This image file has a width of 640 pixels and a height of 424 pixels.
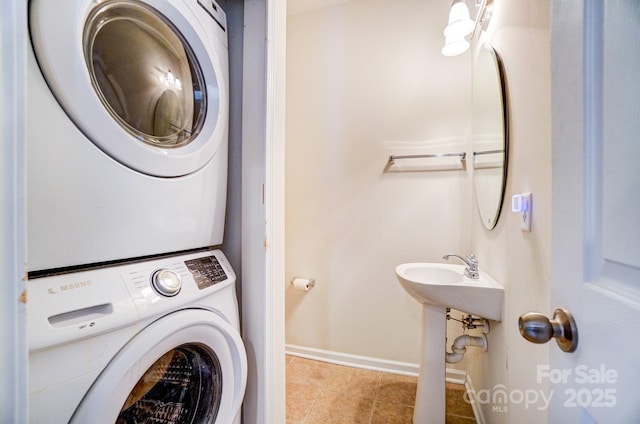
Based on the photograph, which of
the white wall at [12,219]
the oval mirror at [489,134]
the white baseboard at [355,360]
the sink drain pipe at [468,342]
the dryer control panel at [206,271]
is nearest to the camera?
the white wall at [12,219]

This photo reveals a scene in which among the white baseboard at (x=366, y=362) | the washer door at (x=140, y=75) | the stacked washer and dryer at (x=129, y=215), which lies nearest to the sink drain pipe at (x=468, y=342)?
the white baseboard at (x=366, y=362)

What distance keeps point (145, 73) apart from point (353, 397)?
6.11ft

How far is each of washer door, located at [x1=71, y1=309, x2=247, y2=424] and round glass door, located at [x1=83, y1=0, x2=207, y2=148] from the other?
0.52 m

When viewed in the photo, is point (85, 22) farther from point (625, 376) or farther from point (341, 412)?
point (341, 412)

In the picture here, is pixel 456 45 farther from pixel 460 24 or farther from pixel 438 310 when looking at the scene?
pixel 438 310

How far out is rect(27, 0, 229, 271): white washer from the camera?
481 millimetres

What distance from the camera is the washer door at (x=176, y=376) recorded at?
513 mm

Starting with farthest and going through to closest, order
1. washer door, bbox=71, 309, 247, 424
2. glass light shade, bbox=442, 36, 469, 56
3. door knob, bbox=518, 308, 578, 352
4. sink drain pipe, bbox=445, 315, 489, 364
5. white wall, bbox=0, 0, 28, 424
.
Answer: glass light shade, bbox=442, 36, 469, 56 → sink drain pipe, bbox=445, 315, 489, 364 → washer door, bbox=71, 309, 247, 424 → door knob, bbox=518, 308, 578, 352 → white wall, bbox=0, 0, 28, 424

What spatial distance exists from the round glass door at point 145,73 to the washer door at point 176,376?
0.52 meters

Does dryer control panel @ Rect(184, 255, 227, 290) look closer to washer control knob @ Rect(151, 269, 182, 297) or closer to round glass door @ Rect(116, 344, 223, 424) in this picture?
washer control knob @ Rect(151, 269, 182, 297)

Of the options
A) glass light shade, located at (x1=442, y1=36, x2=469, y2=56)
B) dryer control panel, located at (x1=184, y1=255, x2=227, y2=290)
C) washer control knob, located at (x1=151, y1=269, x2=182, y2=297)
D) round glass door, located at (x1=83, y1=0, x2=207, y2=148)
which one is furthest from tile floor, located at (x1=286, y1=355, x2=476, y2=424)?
A: glass light shade, located at (x1=442, y1=36, x2=469, y2=56)

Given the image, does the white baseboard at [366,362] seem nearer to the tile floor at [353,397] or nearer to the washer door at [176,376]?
the tile floor at [353,397]

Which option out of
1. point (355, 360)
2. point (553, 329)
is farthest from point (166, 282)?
point (355, 360)

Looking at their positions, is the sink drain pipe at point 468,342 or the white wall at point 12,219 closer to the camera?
the white wall at point 12,219
